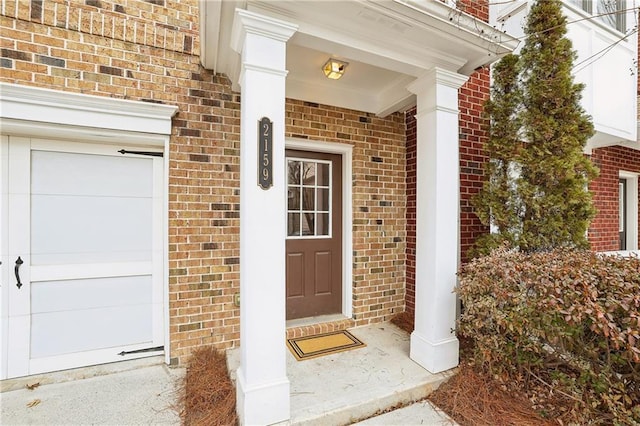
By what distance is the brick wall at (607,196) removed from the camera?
5.46 meters

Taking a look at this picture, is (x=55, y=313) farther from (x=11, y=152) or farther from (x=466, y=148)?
(x=466, y=148)

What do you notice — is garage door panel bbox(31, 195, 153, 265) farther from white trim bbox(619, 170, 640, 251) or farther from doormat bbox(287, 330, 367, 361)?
white trim bbox(619, 170, 640, 251)

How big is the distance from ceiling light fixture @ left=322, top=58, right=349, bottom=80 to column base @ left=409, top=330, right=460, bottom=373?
9.00 feet

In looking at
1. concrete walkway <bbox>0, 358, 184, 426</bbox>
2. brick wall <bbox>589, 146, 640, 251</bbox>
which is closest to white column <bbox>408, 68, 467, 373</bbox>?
concrete walkway <bbox>0, 358, 184, 426</bbox>

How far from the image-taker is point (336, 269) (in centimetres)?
385

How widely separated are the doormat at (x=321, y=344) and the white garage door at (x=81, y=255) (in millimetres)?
1439

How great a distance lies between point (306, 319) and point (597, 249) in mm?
5710

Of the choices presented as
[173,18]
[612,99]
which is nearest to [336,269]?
[173,18]

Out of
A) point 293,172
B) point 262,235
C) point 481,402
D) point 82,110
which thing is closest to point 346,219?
point 293,172

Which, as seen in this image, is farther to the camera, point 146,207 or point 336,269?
point 336,269

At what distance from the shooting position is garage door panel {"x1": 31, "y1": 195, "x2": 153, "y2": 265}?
9.00ft

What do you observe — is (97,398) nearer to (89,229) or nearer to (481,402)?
(89,229)

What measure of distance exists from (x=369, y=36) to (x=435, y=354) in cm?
282

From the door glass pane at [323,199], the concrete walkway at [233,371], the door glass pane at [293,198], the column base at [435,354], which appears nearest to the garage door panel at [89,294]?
the concrete walkway at [233,371]
